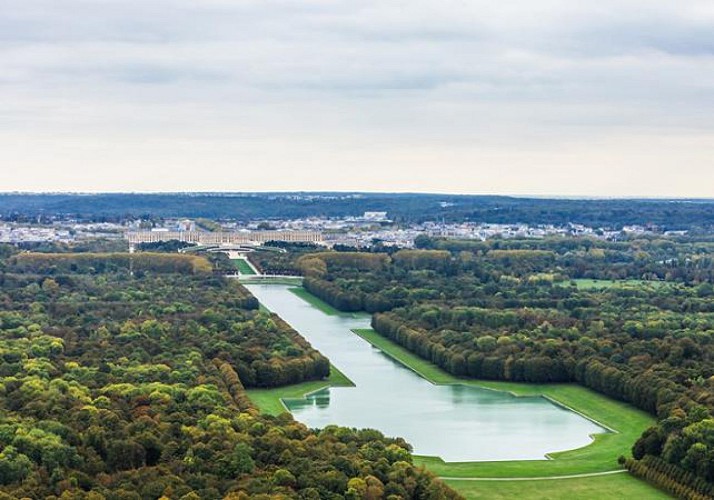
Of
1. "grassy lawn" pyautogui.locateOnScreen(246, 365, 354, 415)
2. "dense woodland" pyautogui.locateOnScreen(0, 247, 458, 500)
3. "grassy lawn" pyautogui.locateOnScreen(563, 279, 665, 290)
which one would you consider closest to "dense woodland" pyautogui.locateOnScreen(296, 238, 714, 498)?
"grassy lawn" pyautogui.locateOnScreen(563, 279, 665, 290)

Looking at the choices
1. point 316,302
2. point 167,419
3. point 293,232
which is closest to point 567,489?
point 167,419

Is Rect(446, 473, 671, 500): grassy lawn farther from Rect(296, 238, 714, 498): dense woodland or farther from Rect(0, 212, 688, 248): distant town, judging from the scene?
Rect(0, 212, 688, 248): distant town

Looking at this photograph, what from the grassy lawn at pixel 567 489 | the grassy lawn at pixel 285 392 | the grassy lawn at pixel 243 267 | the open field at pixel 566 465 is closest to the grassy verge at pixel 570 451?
the open field at pixel 566 465

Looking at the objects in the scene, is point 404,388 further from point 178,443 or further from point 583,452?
point 178,443

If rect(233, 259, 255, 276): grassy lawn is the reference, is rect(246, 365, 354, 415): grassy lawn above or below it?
above

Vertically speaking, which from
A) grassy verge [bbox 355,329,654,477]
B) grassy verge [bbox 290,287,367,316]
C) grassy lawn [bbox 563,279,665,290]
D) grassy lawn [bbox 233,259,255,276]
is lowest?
grassy lawn [bbox 233,259,255,276]

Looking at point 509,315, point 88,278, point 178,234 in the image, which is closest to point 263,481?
point 509,315
